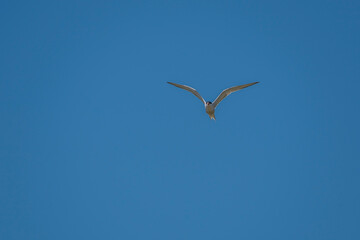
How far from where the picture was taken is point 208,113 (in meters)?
22.0

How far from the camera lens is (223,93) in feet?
70.8

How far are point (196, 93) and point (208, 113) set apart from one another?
3.29 feet

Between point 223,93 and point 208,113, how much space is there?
1087 mm

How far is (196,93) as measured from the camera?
71.3 feet
